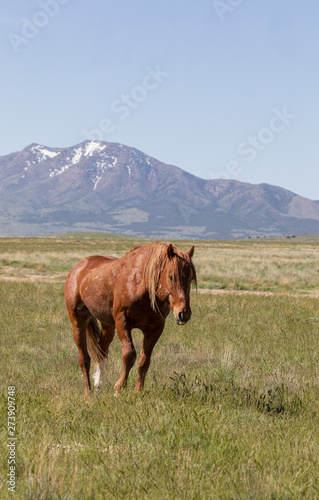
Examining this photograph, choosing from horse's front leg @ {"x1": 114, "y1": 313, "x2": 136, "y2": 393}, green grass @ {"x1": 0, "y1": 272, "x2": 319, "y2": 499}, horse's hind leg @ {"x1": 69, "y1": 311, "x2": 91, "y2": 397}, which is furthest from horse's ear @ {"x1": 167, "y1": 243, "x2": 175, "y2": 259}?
horse's hind leg @ {"x1": 69, "y1": 311, "x2": 91, "y2": 397}

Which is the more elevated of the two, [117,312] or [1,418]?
[117,312]

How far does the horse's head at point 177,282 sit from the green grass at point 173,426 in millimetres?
931

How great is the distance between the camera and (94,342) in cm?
732

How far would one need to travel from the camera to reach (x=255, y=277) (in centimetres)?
3291

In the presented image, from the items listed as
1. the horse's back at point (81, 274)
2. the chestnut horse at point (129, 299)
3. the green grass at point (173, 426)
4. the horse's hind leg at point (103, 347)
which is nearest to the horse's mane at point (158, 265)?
the chestnut horse at point (129, 299)

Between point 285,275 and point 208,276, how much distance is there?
20.4 feet

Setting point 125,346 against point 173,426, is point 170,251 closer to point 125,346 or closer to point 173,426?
point 125,346

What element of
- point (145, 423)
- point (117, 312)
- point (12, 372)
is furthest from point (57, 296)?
point (145, 423)

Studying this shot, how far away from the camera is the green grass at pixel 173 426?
352cm

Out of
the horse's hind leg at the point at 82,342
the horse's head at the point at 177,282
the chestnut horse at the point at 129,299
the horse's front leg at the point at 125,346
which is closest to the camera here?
the horse's head at the point at 177,282

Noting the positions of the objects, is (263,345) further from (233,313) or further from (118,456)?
(118,456)

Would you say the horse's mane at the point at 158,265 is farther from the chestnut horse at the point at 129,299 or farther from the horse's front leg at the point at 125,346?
the horse's front leg at the point at 125,346

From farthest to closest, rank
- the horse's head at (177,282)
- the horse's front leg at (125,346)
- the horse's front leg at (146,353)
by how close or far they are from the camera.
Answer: the horse's front leg at (146,353)
the horse's front leg at (125,346)
the horse's head at (177,282)

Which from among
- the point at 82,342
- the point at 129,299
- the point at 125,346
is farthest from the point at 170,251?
the point at 82,342
